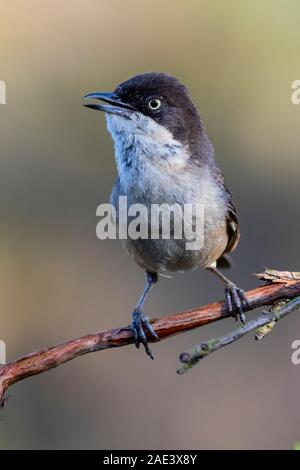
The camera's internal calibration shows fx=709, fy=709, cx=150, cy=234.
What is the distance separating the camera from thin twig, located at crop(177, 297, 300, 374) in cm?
344

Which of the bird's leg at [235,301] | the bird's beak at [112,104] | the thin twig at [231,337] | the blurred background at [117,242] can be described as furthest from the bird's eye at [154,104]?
the blurred background at [117,242]

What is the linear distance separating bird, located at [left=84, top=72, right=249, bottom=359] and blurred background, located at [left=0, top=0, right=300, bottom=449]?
3.15 metres

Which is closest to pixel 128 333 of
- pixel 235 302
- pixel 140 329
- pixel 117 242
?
pixel 140 329

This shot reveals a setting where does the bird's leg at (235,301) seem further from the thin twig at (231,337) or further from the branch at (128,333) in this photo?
the thin twig at (231,337)

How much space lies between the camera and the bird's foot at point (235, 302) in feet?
15.8

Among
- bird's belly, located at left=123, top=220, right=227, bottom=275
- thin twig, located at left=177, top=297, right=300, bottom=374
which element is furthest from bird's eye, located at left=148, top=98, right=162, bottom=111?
thin twig, located at left=177, top=297, right=300, bottom=374

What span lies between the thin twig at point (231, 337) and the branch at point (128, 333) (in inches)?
6.4

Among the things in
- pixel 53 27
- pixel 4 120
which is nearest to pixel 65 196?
pixel 4 120

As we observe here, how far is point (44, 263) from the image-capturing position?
33.4 ft

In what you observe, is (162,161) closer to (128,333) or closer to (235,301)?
(235,301)

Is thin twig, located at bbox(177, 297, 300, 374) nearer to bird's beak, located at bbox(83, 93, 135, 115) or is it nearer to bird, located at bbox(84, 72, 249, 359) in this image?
bird, located at bbox(84, 72, 249, 359)

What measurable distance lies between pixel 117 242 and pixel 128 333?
6.00 metres

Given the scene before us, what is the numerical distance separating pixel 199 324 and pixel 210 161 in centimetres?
216

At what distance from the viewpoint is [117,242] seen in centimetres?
1066
